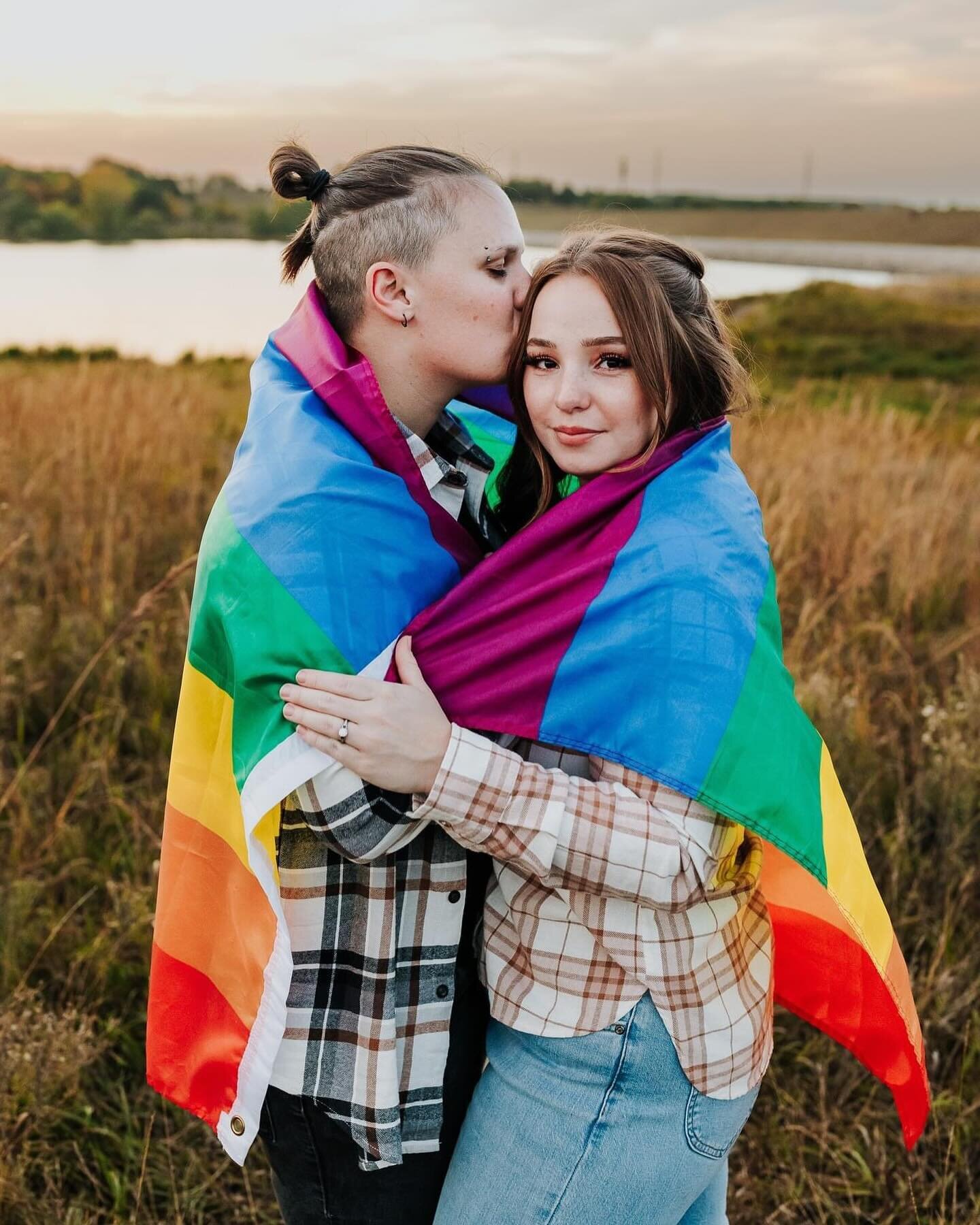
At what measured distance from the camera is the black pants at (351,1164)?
1573 mm

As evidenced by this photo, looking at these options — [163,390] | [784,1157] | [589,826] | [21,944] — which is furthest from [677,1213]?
[163,390]

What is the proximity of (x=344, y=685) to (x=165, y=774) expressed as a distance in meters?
2.15

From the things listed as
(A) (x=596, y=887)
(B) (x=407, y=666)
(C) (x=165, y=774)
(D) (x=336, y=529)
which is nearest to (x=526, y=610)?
(B) (x=407, y=666)

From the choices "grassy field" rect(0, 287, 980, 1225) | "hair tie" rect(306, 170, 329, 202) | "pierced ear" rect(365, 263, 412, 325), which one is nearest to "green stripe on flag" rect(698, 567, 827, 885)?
"pierced ear" rect(365, 263, 412, 325)

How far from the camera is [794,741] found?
4.98 feet

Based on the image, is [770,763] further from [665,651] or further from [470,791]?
[470,791]

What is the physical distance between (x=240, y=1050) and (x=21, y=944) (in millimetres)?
1308

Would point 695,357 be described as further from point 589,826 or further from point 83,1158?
point 83,1158

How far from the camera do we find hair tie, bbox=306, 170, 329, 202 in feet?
6.13

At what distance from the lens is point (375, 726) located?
137cm

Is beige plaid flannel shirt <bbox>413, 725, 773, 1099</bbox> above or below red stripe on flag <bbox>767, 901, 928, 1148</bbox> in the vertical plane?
above

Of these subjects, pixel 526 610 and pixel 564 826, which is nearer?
pixel 564 826

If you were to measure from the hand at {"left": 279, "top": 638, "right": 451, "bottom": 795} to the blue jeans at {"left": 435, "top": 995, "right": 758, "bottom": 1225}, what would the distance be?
0.45m

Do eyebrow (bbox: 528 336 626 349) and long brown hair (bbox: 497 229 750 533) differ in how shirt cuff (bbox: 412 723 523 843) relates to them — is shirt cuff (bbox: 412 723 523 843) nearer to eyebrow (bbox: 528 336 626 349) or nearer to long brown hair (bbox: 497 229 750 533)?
long brown hair (bbox: 497 229 750 533)
